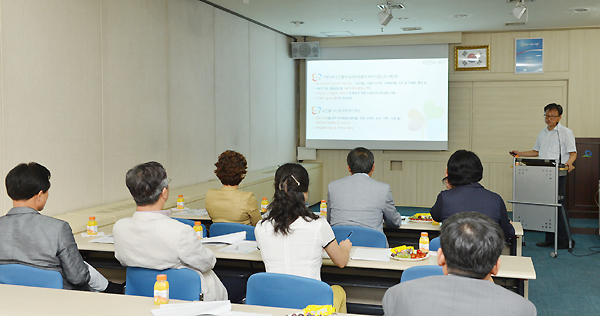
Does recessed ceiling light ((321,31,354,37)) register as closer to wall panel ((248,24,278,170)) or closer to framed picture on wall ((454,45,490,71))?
wall panel ((248,24,278,170))

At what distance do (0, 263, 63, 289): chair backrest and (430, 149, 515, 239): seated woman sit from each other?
2310 millimetres

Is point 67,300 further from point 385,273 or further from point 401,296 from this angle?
point 385,273

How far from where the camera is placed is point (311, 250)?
7.95 ft

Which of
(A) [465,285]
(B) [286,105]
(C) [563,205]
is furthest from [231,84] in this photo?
(A) [465,285]

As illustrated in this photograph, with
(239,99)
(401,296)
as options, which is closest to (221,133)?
(239,99)

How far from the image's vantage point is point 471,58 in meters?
8.20

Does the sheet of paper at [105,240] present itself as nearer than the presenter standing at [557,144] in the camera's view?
Yes

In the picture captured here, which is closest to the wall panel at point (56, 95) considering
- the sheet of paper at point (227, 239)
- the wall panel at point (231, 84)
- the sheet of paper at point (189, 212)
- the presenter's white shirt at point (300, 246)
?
the sheet of paper at point (189, 212)

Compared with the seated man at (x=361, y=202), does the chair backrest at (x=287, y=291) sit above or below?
below

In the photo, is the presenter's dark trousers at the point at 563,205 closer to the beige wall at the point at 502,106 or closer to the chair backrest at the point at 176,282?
the beige wall at the point at 502,106

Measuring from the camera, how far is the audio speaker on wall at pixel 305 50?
8.56 meters

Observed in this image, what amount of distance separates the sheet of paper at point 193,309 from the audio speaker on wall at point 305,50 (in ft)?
23.2

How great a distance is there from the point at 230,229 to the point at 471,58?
618cm

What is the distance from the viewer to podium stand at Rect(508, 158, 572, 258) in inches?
209
